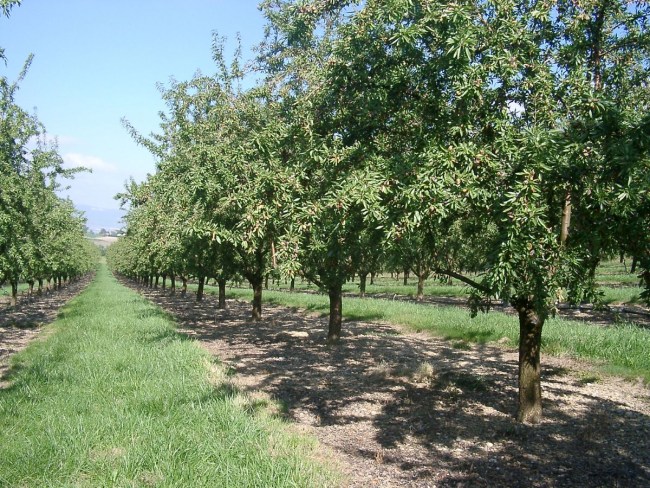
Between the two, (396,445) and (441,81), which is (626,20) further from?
(396,445)

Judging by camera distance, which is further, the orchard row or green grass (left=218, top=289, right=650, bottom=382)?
the orchard row

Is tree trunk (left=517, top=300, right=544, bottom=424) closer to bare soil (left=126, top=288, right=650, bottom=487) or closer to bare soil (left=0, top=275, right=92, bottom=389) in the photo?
bare soil (left=126, top=288, right=650, bottom=487)

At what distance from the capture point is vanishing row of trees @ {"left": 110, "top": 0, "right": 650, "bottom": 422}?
5.72 m

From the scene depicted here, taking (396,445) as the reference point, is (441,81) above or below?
above

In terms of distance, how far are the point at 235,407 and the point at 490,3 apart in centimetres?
709

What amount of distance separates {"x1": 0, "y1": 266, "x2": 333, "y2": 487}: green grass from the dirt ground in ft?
4.01

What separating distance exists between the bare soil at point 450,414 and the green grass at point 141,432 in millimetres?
1280

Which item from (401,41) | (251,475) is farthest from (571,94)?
(251,475)

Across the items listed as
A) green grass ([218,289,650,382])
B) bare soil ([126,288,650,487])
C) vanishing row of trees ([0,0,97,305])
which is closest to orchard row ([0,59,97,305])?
vanishing row of trees ([0,0,97,305])

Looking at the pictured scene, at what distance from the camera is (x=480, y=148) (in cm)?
631

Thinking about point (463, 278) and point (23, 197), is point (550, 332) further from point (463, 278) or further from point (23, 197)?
point (23, 197)

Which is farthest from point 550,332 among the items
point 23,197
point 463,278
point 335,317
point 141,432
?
point 23,197

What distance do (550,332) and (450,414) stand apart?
7444 mm

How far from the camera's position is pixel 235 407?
7285 millimetres
